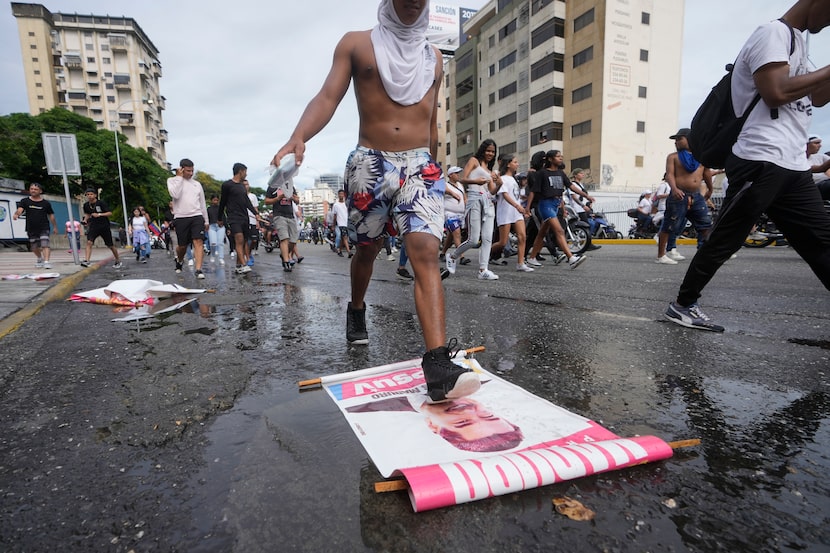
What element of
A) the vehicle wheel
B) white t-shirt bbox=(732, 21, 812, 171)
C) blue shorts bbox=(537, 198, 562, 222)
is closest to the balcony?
the vehicle wheel

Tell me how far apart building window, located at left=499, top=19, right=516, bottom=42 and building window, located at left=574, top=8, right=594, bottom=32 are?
24.4 ft

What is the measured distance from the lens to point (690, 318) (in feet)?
9.59

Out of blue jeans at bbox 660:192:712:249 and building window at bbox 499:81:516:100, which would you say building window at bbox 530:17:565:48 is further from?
blue jeans at bbox 660:192:712:249

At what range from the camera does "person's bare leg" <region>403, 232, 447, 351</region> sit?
1875 mm

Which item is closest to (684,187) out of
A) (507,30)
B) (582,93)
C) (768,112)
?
(768,112)

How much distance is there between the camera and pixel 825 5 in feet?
7.64

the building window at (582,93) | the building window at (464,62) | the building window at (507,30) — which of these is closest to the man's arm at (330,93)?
the building window at (582,93)

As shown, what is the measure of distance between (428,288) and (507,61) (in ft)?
165

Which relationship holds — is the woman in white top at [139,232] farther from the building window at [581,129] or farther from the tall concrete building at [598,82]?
the building window at [581,129]

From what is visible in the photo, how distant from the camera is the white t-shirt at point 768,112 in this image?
2377 mm

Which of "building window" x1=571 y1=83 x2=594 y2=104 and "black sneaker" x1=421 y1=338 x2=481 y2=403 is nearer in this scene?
"black sneaker" x1=421 y1=338 x2=481 y2=403

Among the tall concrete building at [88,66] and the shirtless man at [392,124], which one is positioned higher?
the tall concrete building at [88,66]

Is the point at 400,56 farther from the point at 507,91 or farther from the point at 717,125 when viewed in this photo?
the point at 507,91

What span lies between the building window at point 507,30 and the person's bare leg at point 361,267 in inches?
1965
